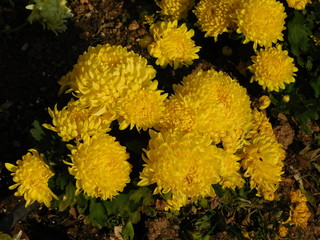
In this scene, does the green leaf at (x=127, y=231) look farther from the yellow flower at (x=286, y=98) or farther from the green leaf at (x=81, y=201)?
the yellow flower at (x=286, y=98)

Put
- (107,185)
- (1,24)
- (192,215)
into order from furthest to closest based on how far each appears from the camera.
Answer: (1,24) < (192,215) < (107,185)

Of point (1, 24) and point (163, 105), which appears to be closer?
point (163, 105)

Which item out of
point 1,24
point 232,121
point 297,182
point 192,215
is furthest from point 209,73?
point 1,24

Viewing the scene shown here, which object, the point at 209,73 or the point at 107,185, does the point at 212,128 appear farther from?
the point at 107,185

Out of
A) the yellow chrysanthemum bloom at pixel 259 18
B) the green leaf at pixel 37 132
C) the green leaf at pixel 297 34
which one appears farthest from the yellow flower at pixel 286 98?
the green leaf at pixel 37 132

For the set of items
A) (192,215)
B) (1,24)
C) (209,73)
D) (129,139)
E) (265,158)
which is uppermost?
(209,73)

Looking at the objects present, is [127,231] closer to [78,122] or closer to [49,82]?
[78,122]

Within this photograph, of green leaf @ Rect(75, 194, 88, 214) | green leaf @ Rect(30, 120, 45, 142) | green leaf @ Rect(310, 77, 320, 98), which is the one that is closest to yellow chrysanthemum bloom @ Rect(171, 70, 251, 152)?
green leaf @ Rect(75, 194, 88, 214)

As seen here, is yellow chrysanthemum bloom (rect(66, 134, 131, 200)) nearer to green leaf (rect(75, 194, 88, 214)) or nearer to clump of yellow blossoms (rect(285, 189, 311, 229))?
green leaf (rect(75, 194, 88, 214))
